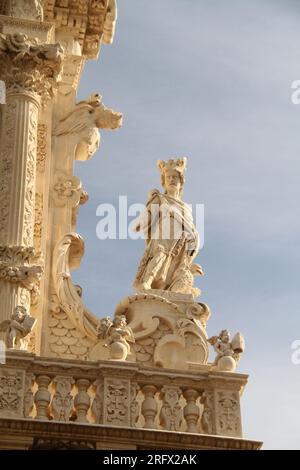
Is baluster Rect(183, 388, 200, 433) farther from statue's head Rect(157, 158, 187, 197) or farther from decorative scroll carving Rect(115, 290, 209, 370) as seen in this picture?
statue's head Rect(157, 158, 187, 197)

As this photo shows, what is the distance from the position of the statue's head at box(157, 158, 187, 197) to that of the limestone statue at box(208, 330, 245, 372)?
3324 mm

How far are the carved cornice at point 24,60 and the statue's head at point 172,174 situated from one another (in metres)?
1.99

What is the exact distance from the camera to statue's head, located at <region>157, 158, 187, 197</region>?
1892cm

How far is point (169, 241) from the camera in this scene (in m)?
18.2

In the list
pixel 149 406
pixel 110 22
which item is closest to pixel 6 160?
pixel 110 22

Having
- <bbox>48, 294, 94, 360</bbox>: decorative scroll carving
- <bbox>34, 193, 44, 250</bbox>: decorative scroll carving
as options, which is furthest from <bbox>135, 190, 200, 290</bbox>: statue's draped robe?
<bbox>34, 193, 44, 250</bbox>: decorative scroll carving

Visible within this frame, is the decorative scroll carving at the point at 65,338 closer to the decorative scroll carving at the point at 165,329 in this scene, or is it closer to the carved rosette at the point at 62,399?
the decorative scroll carving at the point at 165,329

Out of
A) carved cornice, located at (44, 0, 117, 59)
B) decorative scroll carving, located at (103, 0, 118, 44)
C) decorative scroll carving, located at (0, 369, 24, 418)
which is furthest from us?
decorative scroll carving, located at (103, 0, 118, 44)

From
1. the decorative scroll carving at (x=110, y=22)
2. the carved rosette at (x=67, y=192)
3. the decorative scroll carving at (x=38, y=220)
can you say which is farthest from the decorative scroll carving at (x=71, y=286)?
the decorative scroll carving at (x=110, y=22)

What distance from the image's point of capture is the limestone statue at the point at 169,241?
58.9 ft

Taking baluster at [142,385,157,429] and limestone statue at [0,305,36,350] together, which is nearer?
baluster at [142,385,157,429]
